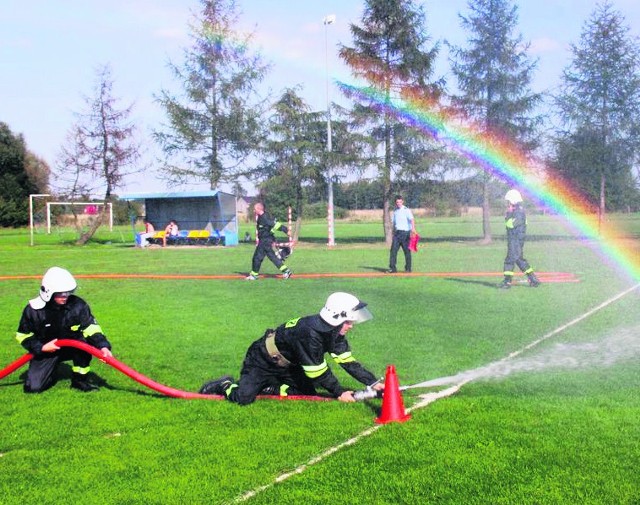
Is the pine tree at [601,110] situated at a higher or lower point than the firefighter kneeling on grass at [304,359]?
higher

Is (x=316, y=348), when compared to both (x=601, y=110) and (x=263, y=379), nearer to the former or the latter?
(x=263, y=379)

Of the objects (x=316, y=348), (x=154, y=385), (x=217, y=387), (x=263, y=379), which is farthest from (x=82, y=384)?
(x=316, y=348)

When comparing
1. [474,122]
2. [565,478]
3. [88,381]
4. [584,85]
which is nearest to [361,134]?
[474,122]

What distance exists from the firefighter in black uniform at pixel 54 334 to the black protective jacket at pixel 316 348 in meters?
2.11

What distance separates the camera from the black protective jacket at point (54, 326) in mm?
7121

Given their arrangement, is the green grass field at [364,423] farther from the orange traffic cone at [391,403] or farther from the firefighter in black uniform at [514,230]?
the firefighter in black uniform at [514,230]

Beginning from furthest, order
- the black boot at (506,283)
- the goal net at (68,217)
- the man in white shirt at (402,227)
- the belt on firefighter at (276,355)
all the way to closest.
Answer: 1. the goal net at (68,217)
2. the man in white shirt at (402,227)
3. the black boot at (506,283)
4. the belt on firefighter at (276,355)

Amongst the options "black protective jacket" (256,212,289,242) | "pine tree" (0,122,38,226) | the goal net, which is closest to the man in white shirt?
"black protective jacket" (256,212,289,242)

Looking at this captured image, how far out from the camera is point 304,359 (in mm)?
6145

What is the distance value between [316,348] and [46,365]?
3.18 metres

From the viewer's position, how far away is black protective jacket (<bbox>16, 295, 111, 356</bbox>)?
7.12m

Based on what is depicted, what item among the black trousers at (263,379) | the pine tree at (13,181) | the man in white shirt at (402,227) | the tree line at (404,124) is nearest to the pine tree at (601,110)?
the tree line at (404,124)

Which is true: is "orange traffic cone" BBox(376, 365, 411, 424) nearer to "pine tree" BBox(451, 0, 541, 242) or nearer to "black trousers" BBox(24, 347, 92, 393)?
"black trousers" BBox(24, 347, 92, 393)

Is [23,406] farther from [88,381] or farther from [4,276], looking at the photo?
[4,276]
